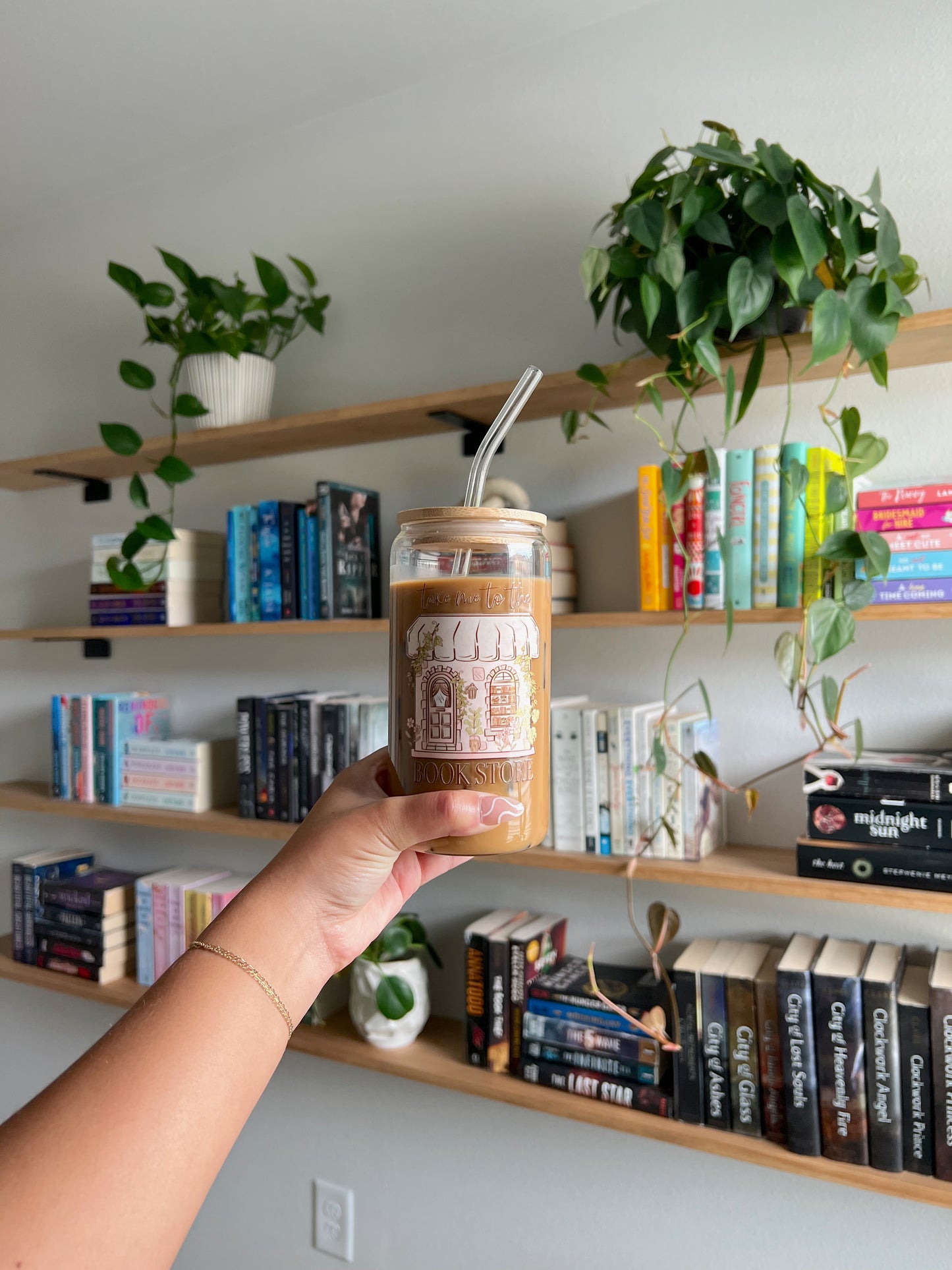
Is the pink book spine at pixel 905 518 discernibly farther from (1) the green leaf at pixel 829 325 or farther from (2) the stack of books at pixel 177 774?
(2) the stack of books at pixel 177 774

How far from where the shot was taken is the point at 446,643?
26.0 inches

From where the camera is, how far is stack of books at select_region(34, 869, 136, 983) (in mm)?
1979

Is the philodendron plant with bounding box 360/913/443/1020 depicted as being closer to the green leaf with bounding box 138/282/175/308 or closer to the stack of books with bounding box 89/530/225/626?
the stack of books with bounding box 89/530/225/626

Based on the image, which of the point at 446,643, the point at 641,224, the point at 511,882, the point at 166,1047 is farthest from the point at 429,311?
the point at 166,1047

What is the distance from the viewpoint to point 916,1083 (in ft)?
4.01

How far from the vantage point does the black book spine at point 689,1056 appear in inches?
53.4

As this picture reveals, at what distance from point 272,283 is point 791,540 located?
116 cm

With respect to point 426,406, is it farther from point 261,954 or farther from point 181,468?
point 261,954

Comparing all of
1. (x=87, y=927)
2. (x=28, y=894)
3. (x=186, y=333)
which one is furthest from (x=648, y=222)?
(x=28, y=894)

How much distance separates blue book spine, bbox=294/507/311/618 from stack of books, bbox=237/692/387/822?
0.18 metres

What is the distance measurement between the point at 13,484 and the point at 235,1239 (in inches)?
74.2

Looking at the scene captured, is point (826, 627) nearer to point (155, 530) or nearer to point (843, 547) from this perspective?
point (843, 547)

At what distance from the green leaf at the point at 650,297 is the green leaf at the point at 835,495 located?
0.32m

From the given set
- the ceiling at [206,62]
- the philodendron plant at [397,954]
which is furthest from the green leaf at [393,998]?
the ceiling at [206,62]
